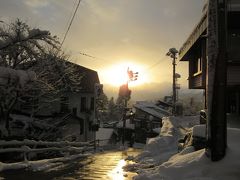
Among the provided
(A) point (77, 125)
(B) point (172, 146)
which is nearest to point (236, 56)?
(B) point (172, 146)

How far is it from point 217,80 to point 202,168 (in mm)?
2081

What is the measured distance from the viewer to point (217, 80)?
9.95 m

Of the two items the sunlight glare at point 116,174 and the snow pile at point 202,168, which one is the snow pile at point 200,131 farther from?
the sunlight glare at point 116,174

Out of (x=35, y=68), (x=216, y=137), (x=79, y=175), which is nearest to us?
(x=216, y=137)

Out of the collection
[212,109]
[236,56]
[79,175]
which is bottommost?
[79,175]

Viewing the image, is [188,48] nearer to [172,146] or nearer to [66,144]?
[172,146]

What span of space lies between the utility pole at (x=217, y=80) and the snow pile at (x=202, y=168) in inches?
8.6

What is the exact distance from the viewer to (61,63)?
109 ft

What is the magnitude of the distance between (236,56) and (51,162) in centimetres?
1219

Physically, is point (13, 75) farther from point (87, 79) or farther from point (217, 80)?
point (87, 79)

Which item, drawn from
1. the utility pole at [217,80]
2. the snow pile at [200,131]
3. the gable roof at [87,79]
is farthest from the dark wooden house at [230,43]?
the gable roof at [87,79]

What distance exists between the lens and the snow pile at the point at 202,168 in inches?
367

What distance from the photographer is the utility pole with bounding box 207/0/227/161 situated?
32.3 ft

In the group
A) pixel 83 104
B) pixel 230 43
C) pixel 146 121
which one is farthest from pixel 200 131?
pixel 146 121
